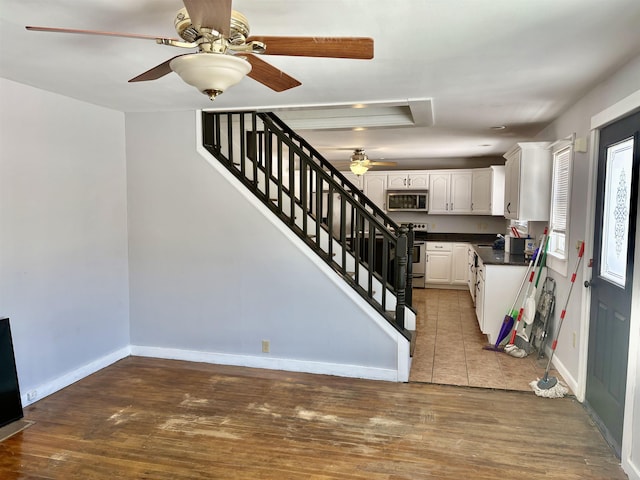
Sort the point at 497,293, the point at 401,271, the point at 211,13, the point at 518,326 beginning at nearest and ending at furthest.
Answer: the point at 211,13 < the point at 401,271 < the point at 518,326 < the point at 497,293

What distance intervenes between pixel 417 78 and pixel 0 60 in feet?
8.69

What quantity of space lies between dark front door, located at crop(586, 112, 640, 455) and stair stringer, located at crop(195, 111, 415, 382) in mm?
1401

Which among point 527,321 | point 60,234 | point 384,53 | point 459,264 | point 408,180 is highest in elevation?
point 384,53

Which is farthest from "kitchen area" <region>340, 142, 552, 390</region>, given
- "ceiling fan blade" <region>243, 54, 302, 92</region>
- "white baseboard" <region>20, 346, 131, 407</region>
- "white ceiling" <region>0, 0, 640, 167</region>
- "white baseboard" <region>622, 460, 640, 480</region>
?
"white baseboard" <region>20, 346, 131, 407</region>

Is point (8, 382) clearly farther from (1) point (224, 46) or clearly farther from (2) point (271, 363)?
(1) point (224, 46)

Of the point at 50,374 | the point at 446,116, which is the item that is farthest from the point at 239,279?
the point at 446,116

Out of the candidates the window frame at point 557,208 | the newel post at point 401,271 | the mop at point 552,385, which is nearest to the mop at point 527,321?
the window frame at point 557,208

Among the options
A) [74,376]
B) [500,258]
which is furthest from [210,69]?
[500,258]

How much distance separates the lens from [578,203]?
3.50 meters

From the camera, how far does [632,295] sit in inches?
99.7

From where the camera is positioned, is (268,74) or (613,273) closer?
(268,74)

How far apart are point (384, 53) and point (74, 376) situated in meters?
3.60

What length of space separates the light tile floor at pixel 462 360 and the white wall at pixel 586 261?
370 mm

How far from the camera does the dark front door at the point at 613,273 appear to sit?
2633 mm
